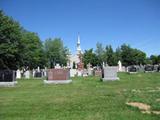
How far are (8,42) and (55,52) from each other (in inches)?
2068

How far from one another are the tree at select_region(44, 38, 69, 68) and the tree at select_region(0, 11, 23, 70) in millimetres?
48497

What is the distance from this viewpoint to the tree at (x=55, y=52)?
96375 millimetres

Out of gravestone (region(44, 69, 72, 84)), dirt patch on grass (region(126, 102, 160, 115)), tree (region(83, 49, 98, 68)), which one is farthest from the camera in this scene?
tree (region(83, 49, 98, 68))

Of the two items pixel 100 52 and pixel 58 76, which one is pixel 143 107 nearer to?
pixel 58 76

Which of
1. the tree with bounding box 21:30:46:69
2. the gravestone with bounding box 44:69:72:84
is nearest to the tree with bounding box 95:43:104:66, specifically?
the tree with bounding box 21:30:46:69

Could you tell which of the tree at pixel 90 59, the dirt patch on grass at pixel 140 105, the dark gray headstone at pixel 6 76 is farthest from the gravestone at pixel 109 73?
the tree at pixel 90 59

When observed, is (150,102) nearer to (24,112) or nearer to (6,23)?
(24,112)

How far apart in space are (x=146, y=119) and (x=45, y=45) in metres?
90.6

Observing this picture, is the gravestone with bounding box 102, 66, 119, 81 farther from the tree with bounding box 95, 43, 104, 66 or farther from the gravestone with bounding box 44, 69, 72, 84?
the tree with bounding box 95, 43, 104, 66

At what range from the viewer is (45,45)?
98.4 meters

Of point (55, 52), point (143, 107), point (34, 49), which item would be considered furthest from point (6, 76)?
point (55, 52)

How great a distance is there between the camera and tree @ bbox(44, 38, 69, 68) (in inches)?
3794

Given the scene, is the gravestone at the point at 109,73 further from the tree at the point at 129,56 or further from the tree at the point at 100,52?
the tree at the point at 129,56

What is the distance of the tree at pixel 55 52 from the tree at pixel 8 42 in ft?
159
